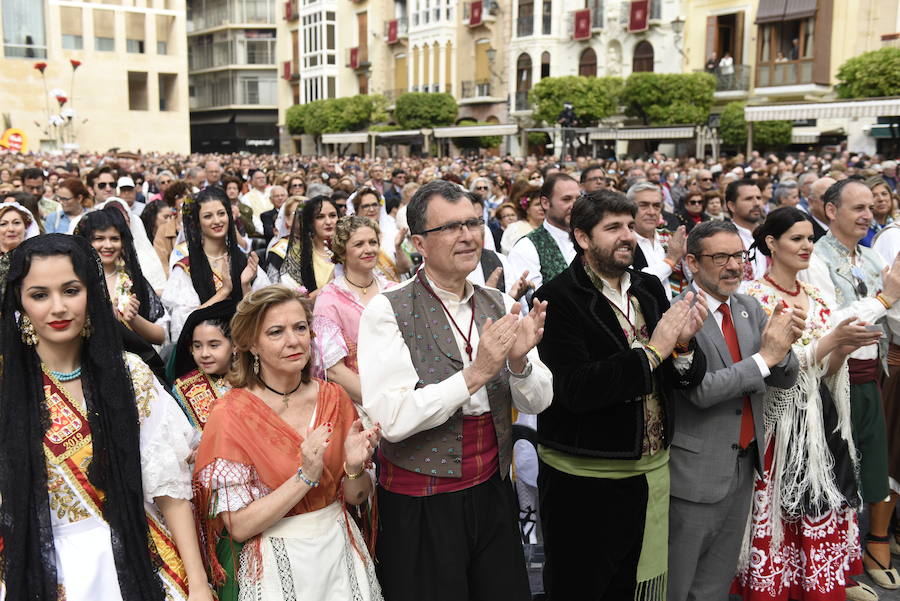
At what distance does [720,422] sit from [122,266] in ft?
10.8

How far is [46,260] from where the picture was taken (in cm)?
247

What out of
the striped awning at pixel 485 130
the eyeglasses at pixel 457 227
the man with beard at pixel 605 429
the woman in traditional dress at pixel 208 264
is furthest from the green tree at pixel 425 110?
the eyeglasses at pixel 457 227

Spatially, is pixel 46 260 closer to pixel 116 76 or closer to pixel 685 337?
pixel 685 337

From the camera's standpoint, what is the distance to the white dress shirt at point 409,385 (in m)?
2.67

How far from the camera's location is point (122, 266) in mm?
4668

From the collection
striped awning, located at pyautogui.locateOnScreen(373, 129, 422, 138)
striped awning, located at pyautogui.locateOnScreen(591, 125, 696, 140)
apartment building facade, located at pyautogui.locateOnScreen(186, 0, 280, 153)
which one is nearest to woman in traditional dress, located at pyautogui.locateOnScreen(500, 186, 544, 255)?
striped awning, located at pyautogui.locateOnScreen(591, 125, 696, 140)

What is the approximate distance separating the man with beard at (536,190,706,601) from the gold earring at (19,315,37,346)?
72.1 inches

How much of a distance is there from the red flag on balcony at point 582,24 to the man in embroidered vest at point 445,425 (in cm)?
3787

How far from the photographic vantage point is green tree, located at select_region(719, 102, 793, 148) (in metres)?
27.0

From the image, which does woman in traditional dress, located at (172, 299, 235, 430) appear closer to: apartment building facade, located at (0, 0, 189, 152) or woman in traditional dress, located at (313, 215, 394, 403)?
woman in traditional dress, located at (313, 215, 394, 403)

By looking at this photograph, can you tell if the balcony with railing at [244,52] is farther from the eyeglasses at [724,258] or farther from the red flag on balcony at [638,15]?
the eyeglasses at [724,258]

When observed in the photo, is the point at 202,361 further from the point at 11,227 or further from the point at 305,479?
the point at 11,227

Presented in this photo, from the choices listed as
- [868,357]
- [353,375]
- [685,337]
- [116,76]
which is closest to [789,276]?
[868,357]

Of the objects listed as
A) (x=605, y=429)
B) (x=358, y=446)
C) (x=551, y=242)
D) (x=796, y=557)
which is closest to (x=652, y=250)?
(x=551, y=242)
